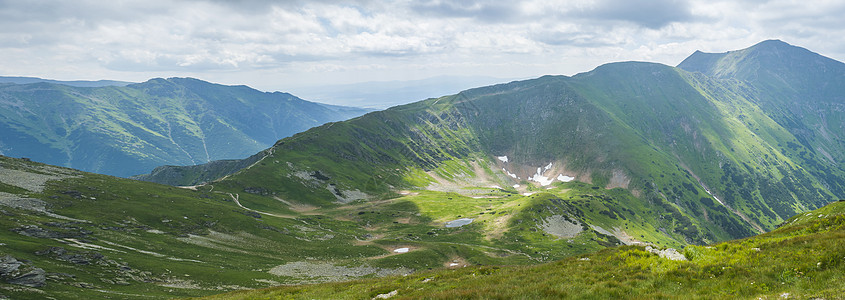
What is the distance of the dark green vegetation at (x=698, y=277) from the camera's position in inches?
640

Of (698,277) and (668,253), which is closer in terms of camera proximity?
(698,277)


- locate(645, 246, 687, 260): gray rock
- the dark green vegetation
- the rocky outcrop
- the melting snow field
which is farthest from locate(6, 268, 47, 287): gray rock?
the melting snow field

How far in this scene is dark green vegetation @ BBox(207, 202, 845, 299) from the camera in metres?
16.2

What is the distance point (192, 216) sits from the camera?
110 meters

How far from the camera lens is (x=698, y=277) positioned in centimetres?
1922

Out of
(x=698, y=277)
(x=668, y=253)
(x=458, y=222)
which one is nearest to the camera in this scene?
(x=698, y=277)

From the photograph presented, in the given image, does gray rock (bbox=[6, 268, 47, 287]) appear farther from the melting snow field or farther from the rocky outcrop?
the melting snow field

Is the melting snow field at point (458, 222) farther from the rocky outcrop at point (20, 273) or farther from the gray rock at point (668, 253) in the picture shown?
the gray rock at point (668, 253)

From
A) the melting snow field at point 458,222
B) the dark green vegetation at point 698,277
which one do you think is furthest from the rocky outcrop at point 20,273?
the melting snow field at point 458,222

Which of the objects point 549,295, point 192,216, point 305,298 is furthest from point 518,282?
point 192,216

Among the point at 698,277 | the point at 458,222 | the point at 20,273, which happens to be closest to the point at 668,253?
the point at 698,277

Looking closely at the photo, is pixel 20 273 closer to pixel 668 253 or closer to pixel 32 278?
pixel 32 278

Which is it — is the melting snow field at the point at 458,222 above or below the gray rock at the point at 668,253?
below

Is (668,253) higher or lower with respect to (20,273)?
higher
